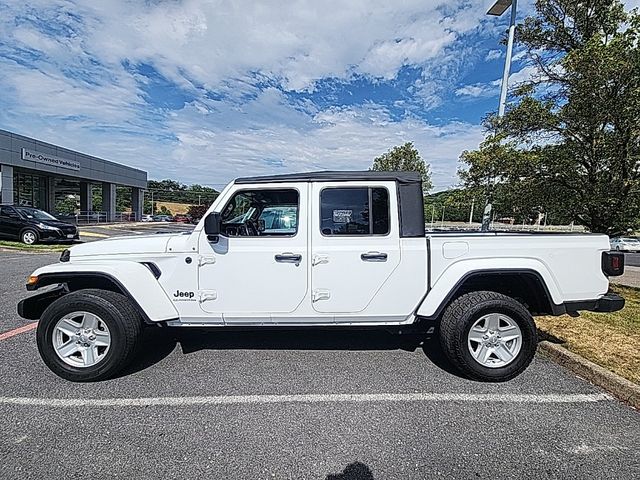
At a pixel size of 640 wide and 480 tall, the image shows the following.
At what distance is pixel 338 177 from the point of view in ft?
12.5

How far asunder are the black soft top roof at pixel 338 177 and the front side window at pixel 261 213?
4.5 inches

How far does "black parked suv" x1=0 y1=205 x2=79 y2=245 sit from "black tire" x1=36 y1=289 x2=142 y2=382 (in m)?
13.6

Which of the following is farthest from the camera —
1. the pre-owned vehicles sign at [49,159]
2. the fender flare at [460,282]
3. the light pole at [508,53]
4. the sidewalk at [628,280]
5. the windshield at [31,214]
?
the pre-owned vehicles sign at [49,159]

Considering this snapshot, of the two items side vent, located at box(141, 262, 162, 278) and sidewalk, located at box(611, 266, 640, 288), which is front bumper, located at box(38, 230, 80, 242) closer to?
side vent, located at box(141, 262, 162, 278)

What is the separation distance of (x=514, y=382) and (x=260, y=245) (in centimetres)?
265

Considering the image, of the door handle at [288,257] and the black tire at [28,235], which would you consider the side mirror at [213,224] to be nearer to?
the door handle at [288,257]

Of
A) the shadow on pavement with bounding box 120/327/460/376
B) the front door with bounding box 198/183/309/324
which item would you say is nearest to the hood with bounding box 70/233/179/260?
the front door with bounding box 198/183/309/324

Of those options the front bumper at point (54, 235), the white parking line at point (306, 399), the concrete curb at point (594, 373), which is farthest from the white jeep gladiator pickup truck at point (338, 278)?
the front bumper at point (54, 235)

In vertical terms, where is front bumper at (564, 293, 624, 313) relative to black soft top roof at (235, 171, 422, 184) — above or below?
below

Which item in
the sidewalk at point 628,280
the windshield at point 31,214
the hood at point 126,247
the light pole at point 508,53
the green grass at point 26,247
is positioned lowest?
the sidewalk at point 628,280

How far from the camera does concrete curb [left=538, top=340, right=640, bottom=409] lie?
3252mm

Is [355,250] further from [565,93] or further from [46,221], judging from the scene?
[46,221]

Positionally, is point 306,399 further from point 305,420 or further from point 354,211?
point 354,211

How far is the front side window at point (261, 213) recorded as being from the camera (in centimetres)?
382
